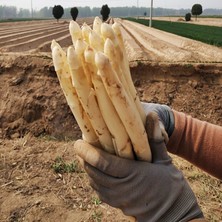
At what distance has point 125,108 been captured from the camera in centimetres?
135

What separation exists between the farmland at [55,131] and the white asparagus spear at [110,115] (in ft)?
6.33

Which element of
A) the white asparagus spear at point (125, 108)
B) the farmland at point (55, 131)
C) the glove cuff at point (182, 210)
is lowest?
the farmland at point (55, 131)

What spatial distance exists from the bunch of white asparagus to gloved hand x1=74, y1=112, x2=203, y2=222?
5 centimetres

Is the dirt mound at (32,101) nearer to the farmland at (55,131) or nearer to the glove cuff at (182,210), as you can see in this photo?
the farmland at (55,131)

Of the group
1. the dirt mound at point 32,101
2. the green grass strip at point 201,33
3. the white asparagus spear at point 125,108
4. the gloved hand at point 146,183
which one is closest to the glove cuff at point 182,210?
the gloved hand at point 146,183

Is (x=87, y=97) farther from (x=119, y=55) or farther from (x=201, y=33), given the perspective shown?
(x=201, y=33)

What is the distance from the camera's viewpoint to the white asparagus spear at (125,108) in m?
1.23

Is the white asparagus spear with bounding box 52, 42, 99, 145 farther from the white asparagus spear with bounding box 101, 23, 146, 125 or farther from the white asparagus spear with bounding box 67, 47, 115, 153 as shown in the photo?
the white asparagus spear with bounding box 101, 23, 146, 125

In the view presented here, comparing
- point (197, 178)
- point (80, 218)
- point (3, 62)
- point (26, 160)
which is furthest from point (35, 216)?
point (3, 62)

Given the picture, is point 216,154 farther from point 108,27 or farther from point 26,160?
point 26,160

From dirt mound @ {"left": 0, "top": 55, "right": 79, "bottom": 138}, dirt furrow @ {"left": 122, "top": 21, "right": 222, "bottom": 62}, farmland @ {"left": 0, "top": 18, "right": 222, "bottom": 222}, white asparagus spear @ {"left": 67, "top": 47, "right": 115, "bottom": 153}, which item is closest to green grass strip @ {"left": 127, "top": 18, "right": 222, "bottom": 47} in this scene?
dirt furrow @ {"left": 122, "top": 21, "right": 222, "bottom": 62}

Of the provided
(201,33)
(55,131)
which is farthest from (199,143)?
(201,33)

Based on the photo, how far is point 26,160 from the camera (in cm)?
431

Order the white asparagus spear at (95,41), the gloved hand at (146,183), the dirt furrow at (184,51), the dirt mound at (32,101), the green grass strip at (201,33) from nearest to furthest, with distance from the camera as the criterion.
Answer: the white asparagus spear at (95,41) < the gloved hand at (146,183) < the dirt mound at (32,101) < the dirt furrow at (184,51) < the green grass strip at (201,33)
